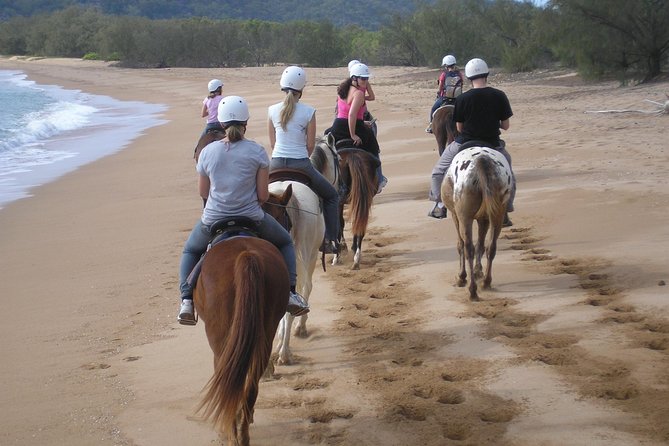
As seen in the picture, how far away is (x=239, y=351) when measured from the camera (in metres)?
4.90

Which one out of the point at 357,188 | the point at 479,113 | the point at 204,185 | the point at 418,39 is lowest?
the point at 357,188

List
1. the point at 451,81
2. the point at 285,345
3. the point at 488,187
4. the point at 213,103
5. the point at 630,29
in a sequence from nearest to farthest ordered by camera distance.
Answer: the point at 285,345
the point at 488,187
the point at 213,103
the point at 451,81
the point at 630,29

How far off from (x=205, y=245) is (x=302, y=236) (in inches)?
58.3

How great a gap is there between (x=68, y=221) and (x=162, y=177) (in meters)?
4.25

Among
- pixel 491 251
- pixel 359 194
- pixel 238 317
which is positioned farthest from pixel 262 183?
pixel 359 194

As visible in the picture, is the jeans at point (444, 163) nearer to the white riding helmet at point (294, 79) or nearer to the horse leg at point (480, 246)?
the horse leg at point (480, 246)

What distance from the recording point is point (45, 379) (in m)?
6.58

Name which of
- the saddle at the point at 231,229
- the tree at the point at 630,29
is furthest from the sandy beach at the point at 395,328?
the tree at the point at 630,29

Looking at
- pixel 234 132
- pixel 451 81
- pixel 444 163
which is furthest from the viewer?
pixel 451 81

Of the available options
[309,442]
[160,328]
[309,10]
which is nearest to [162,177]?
[160,328]

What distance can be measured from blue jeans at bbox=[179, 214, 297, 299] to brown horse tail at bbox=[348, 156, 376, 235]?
402 centimetres

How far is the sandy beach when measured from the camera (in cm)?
557

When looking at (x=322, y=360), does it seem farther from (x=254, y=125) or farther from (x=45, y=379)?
(x=254, y=125)

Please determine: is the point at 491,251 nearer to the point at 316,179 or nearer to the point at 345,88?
the point at 316,179
